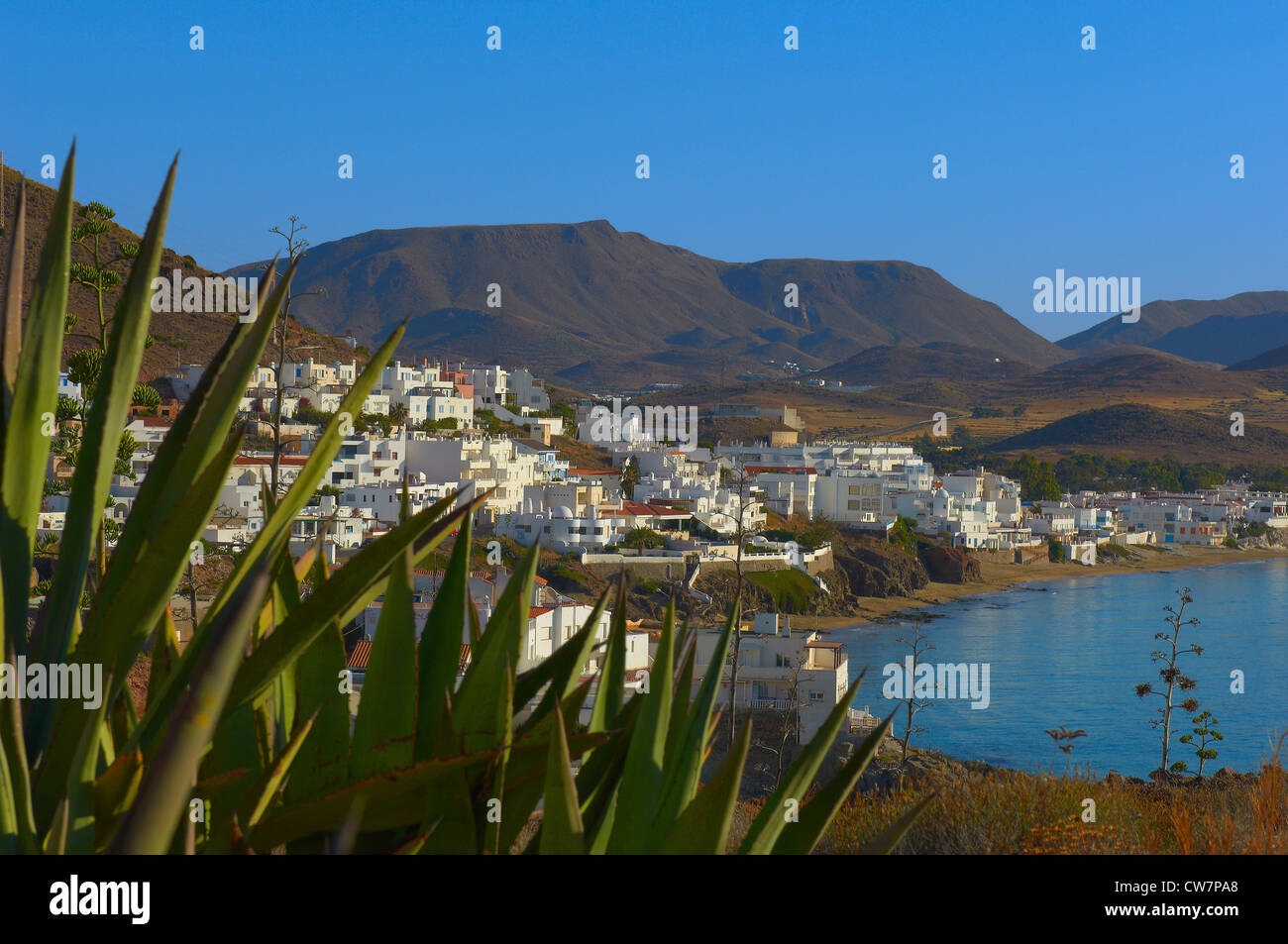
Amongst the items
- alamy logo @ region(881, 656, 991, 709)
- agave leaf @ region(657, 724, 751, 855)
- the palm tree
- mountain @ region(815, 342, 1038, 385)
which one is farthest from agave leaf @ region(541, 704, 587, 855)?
mountain @ region(815, 342, 1038, 385)

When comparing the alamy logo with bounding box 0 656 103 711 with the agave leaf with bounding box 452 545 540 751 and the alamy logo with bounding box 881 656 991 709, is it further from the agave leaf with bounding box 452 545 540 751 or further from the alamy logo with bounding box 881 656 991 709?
the alamy logo with bounding box 881 656 991 709

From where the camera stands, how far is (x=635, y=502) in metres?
40.2

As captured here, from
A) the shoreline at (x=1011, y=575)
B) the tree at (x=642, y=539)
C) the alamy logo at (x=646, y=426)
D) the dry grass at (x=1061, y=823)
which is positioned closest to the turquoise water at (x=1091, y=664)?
the shoreline at (x=1011, y=575)

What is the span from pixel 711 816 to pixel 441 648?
45 cm

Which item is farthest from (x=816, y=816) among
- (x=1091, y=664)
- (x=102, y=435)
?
(x=1091, y=664)

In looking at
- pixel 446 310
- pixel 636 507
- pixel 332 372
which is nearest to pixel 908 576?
pixel 636 507

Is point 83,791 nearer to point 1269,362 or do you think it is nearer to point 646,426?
point 646,426

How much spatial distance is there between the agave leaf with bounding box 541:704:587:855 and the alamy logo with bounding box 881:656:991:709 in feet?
82.6

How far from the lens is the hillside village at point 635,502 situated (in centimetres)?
2145

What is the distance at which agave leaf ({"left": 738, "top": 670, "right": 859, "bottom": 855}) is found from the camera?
150 cm

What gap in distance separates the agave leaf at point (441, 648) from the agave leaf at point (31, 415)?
0.48 metres
